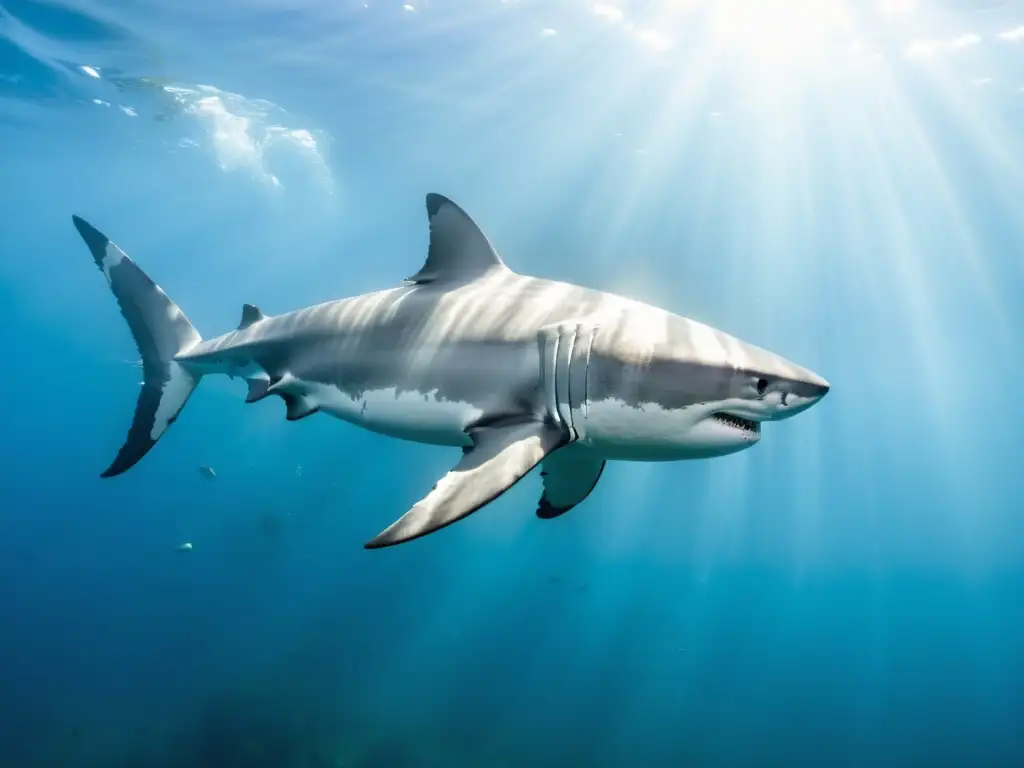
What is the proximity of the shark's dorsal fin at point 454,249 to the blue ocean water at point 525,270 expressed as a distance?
39.5 feet

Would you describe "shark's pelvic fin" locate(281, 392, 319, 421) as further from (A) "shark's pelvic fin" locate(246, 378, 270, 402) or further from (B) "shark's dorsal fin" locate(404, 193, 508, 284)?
(B) "shark's dorsal fin" locate(404, 193, 508, 284)

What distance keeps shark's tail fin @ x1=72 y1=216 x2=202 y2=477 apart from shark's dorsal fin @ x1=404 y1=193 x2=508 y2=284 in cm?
293

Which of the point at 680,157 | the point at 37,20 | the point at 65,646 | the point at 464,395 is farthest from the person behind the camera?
the point at 680,157

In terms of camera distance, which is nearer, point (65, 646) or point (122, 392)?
point (65, 646)

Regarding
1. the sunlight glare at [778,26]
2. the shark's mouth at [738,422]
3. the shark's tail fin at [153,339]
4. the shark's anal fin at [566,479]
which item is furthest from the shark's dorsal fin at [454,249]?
the sunlight glare at [778,26]

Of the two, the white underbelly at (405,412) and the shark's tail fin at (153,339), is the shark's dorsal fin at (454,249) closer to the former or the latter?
the white underbelly at (405,412)

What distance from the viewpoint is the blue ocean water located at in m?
16.3

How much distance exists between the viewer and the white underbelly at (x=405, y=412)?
3.53m

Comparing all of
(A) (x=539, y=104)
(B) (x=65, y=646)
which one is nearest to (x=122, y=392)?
(B) (x=65, y=646)

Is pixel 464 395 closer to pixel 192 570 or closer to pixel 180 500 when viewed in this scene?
pixel 192 570

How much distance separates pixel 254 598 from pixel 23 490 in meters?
31.9

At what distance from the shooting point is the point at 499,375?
10.9 ft

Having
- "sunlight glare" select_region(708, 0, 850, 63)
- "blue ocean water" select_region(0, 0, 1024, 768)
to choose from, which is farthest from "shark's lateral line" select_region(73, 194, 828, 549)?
"sunlight glare" select_region(708, 0, 850, 63)

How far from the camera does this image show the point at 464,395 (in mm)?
3445
